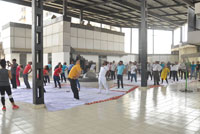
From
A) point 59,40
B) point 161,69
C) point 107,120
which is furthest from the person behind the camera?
point 59,40

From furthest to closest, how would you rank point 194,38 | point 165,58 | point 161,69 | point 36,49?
point 165,58 < point 161,69 < point 194,38 < point 36,49

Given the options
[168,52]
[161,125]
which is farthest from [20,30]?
[168,52]

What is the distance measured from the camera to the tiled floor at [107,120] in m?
4.50

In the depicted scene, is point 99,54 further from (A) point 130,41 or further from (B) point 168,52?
(B) point 168,52

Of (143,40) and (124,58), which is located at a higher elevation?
(143,40)

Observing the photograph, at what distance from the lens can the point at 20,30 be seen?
19.5 metres

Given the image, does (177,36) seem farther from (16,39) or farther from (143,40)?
(16,39)

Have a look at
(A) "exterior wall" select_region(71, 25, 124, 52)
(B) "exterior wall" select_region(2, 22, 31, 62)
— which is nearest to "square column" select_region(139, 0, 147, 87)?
(A) "exterior wall" select_region(71, 25, 124, 52)

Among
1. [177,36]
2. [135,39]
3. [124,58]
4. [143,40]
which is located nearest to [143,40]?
[143,40]

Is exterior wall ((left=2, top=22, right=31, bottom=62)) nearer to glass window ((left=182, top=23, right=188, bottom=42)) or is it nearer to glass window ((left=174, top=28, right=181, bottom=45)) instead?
Answer: glass window ((left=182, top=23, right=188, bottom=42))

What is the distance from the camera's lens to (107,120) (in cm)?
529

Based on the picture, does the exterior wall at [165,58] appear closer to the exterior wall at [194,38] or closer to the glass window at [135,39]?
the glass window at [135,39]

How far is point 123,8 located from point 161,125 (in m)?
17.6

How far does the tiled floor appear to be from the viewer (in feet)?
14.8
